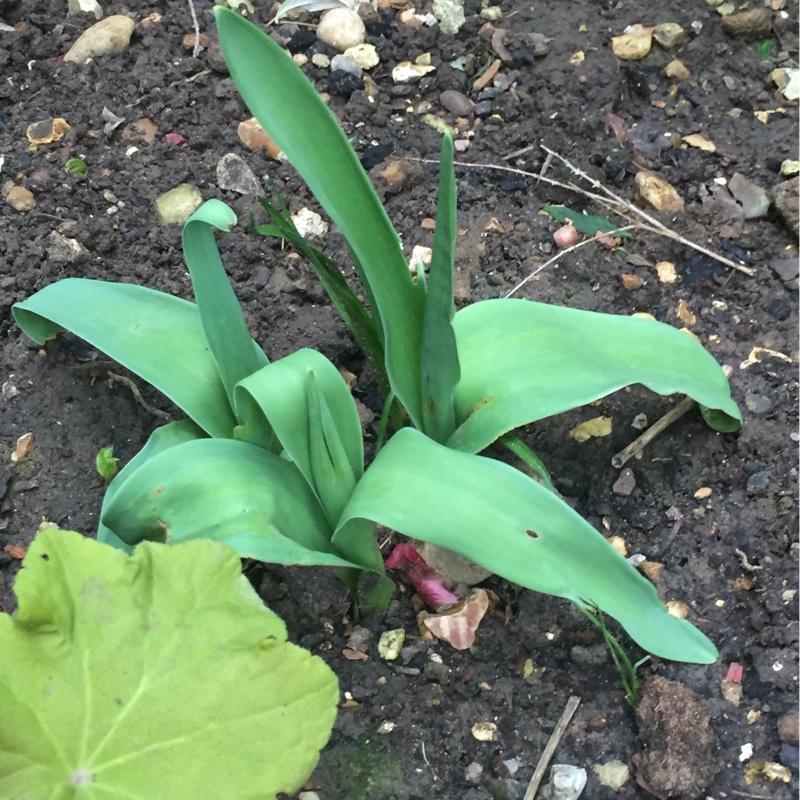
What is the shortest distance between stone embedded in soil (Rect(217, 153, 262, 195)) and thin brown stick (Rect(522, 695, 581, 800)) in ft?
3.03

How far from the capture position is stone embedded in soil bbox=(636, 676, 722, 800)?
0.91m

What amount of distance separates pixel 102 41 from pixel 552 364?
1071 millimetres

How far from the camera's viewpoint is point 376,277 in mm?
822

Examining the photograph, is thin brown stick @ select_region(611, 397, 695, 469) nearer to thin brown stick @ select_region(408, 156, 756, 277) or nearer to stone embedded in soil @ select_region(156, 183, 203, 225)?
thin brown stick @ select_region(408, 156, 756, 277)

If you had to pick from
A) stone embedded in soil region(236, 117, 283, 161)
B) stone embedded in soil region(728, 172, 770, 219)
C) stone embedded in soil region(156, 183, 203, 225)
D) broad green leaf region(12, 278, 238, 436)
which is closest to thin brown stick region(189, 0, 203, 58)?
stone embedded in soil region(236, 117, 283, 161)

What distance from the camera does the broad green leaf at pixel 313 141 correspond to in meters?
0.76

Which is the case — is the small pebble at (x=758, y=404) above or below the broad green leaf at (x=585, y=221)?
below

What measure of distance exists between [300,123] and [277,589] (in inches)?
22.4

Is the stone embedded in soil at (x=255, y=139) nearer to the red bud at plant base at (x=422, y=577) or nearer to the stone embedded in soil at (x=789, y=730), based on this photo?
the red bud at plant base at (x=422, y=577)

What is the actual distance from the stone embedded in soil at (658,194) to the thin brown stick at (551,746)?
82 cm

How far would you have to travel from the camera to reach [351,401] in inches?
36.0

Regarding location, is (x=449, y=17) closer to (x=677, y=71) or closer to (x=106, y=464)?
(x=677, y=71)

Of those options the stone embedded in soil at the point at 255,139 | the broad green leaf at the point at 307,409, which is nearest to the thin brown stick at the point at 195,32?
the stone embedded in soil at the point at 255,139

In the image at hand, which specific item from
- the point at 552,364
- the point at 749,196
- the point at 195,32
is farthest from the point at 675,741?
the point at 195,32
